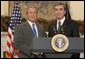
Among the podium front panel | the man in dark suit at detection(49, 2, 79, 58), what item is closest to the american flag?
the man in dark suit at detection(49, 2, 79, 58)

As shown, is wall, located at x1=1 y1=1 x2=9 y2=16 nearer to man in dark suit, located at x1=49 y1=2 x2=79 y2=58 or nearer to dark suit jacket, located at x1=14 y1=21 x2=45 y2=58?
dark suit jacket, located at x1=14 y1=21 x2=45 y2=58

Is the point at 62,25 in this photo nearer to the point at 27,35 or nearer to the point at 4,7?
the point at 27,35

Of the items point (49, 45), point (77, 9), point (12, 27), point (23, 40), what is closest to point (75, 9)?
point (77, 9)

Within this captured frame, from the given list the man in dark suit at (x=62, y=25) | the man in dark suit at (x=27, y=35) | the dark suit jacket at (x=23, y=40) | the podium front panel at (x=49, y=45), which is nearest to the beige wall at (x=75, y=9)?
the man in dark suit at (x=27, y=35)

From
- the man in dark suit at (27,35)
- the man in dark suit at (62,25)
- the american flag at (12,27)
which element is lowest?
the american flag at (12,27)

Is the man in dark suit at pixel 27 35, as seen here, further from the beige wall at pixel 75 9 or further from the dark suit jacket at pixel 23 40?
the beige wall at pixel 75 9

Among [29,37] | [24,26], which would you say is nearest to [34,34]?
[29,37]

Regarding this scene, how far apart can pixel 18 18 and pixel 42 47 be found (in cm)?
310

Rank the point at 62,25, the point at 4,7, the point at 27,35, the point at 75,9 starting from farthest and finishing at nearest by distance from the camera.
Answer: the point at 75,9
the point at 4,7
the point at 27,35
the point at 62,25

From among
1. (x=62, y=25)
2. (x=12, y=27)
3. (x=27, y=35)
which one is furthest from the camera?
(x=12, y=27)

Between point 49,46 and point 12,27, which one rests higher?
point 49,46

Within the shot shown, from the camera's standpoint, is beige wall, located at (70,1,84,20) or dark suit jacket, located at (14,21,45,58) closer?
dark suit jacket, located at (14,21,45,58)

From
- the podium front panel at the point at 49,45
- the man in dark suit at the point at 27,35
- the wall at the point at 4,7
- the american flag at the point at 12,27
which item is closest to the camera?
the podium front panel at the point at 49,45

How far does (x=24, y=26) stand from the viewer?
223 centimetres
